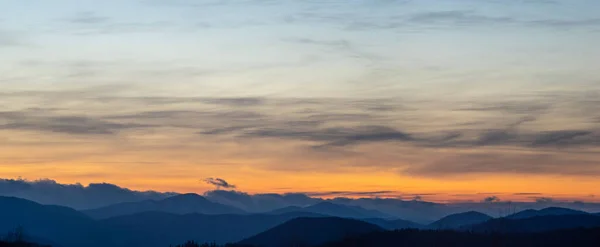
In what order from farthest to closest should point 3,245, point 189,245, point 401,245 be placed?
1. point 189,245
2. point 401,245
3. point 3,245

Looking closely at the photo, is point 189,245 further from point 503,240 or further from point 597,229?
point 597,229

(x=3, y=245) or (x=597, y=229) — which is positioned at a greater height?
(x=597, y=229)

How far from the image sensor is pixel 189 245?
595ft

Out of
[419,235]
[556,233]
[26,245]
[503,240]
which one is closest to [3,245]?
[26,245]

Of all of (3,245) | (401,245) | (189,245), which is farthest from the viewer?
(189,245)

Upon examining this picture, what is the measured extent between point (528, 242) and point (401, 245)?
875 inches

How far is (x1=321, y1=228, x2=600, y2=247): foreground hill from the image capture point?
157 meters

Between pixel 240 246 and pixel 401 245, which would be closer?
pixel 401 245

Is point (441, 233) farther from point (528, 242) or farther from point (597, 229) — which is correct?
point (597, 229)

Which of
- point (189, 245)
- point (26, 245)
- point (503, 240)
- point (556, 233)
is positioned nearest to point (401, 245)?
point (503, 240)

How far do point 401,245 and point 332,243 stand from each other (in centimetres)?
1525

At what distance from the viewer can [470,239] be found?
16225 centimetres

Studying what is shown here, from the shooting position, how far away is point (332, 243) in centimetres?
17350

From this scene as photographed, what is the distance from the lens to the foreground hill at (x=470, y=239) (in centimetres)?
15725
